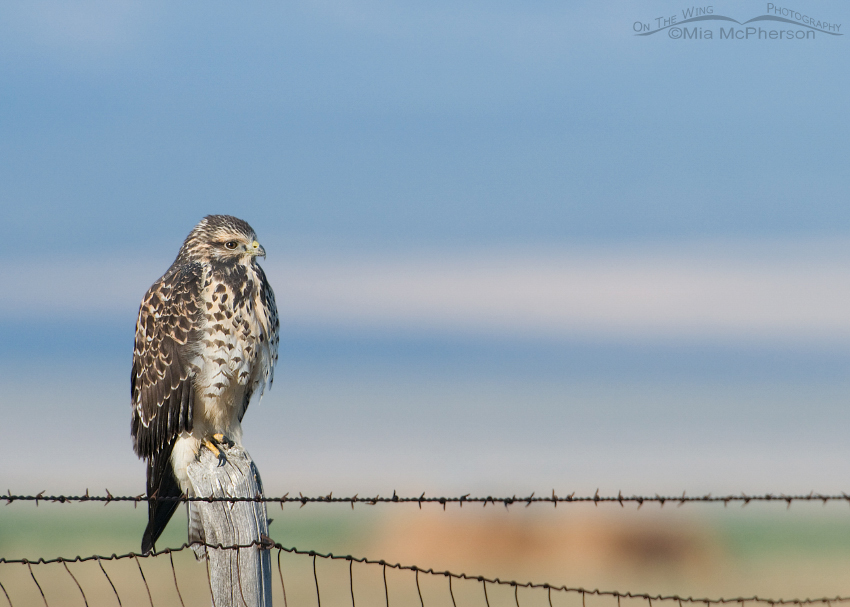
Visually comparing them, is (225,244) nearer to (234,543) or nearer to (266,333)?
(266,333)

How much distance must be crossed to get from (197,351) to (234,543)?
1.98 m

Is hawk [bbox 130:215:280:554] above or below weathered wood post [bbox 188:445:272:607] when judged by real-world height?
above

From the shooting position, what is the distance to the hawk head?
5.30 m

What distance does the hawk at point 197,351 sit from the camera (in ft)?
16.6

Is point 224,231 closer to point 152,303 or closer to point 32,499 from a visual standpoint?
point 152,303

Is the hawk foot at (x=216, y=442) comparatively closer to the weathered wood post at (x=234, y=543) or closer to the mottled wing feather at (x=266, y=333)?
the mottled wing feather at (x=266, y=333)

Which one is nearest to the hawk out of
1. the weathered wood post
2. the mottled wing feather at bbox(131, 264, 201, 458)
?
the mottled wing feather at bbox(131, 264, 201, 458)

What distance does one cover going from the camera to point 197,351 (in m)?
5.05

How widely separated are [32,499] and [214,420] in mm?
2206

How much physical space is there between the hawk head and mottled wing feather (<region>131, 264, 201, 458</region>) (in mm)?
144

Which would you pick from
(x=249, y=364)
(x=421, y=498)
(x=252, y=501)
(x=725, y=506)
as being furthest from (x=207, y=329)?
(x=725, y=506)

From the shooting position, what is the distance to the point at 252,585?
326 cm

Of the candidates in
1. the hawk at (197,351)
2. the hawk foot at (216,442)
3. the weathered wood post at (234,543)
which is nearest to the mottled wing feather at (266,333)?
the hawk at (197,351)

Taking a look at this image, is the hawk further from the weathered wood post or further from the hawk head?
the weathered wood post
